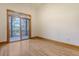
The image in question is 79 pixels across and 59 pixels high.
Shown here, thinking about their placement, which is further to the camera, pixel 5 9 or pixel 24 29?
pixel 24 29

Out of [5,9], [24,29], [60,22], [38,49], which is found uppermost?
[5,9]

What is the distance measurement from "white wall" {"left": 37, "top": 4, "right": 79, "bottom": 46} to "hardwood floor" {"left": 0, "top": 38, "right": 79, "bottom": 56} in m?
0.14

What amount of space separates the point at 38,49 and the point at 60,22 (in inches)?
30.2

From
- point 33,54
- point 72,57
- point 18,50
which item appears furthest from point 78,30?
point 18,50

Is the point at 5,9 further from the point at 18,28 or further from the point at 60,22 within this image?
the point at 60,22

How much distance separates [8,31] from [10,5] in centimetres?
56

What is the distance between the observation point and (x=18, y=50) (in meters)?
2.77

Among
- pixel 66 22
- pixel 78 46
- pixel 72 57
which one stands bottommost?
pixel 72 57

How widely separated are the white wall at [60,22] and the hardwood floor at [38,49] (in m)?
0.14

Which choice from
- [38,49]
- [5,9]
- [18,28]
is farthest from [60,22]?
[5,9]

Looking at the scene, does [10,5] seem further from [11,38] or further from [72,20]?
[72,20]

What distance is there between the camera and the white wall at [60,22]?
109 inches

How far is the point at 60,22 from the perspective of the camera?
112 inches

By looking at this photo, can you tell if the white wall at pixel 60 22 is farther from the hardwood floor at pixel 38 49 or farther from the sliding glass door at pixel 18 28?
the sliding glass door at pixel 18 28
